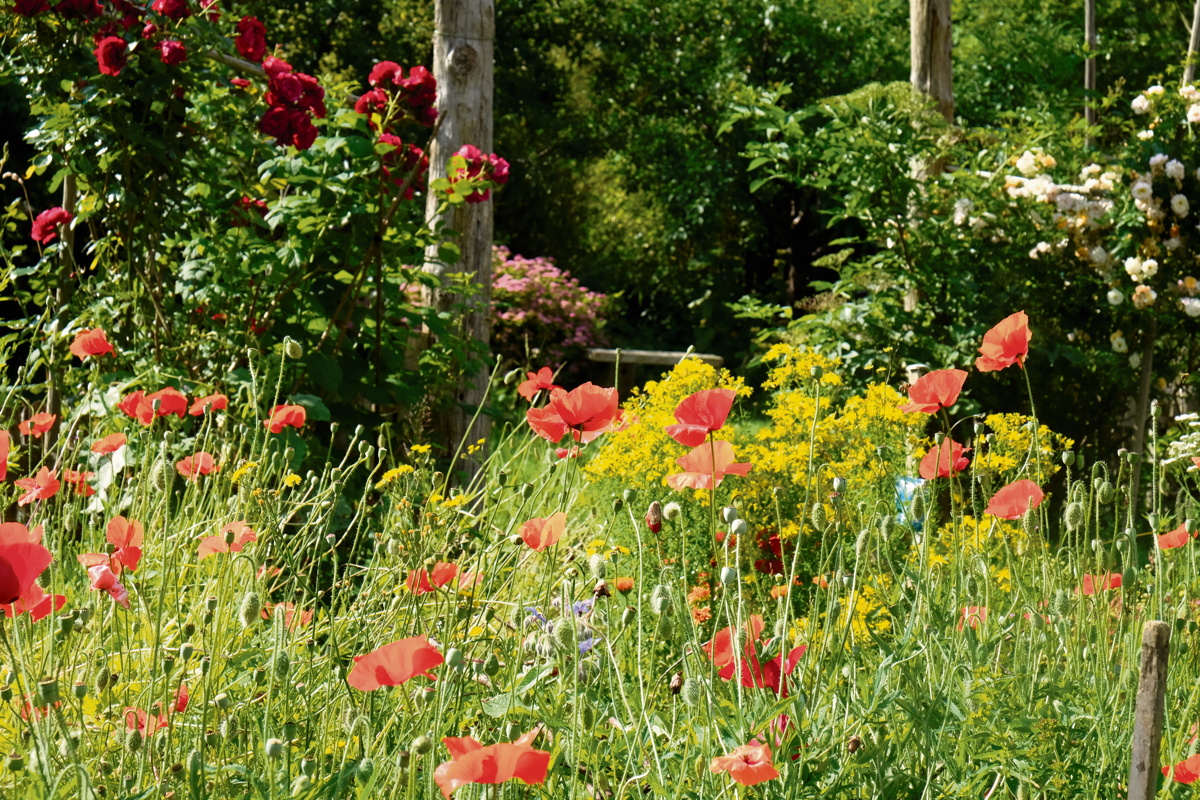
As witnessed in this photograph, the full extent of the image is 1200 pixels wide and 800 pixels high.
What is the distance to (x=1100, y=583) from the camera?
6.30 ft

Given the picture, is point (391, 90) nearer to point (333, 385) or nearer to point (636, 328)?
point (333, 385)

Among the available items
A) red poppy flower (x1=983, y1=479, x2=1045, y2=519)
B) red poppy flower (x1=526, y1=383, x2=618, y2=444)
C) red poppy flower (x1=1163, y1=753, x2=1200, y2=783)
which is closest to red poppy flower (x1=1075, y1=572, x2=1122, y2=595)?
red poppy flower (x1=983, y1=479, x2=1045, y2=519)

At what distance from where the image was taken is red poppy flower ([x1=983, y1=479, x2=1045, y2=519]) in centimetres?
171

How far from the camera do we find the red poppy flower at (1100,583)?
1.91m

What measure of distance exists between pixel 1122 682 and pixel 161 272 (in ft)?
11.4

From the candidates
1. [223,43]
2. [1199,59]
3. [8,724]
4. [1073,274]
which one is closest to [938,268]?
[1073,274]

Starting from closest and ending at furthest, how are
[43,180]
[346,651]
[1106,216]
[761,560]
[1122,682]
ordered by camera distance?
[1122,682], [346,651], [761,560], [1106,216], [43,180]

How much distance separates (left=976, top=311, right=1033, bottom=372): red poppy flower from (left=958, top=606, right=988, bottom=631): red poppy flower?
0.37 m

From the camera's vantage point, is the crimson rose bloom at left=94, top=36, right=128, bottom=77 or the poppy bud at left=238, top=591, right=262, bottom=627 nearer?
the poppy bud at left=238, top=591, right=262, bottom=627

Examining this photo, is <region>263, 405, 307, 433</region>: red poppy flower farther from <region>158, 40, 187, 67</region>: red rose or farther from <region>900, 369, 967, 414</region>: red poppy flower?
<region>158, 40, 187, 67</region>: red rose

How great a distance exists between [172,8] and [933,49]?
13.1 feet

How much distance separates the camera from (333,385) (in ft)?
11.6

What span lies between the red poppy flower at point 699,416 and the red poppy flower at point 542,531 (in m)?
0.21

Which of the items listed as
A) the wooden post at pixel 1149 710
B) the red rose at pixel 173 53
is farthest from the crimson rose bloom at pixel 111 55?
the wooden post at pixel 1149 710
